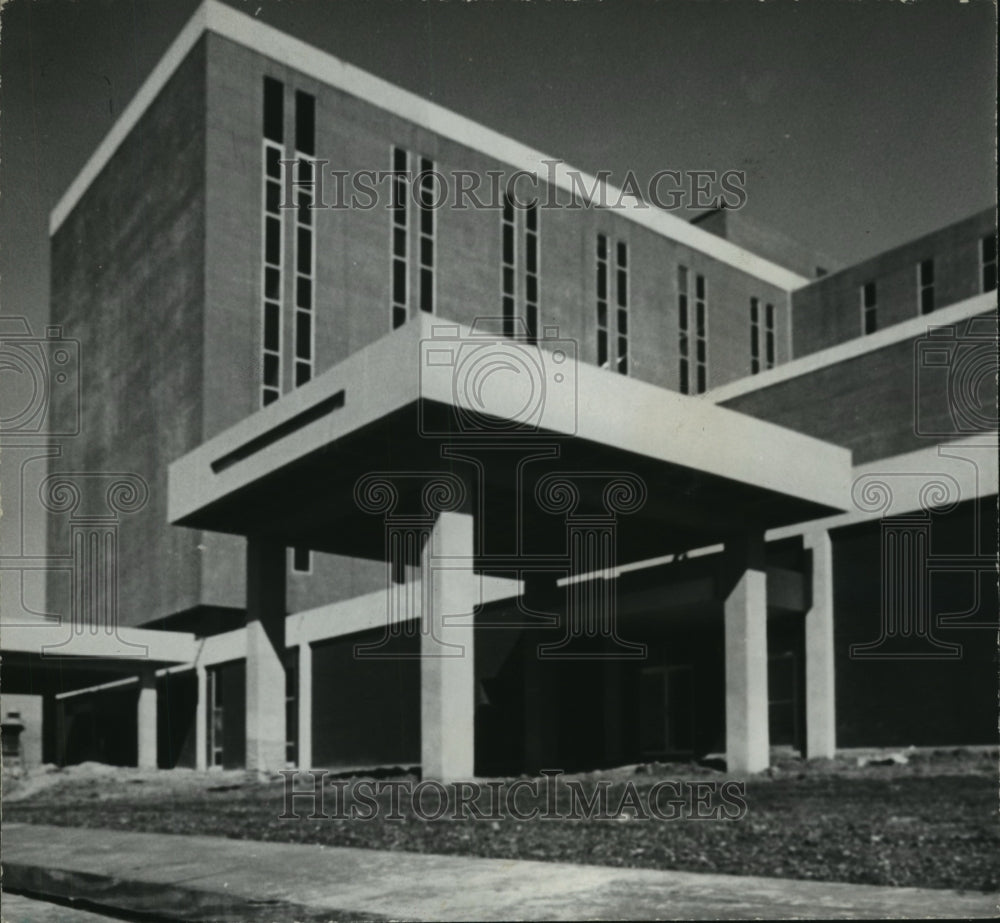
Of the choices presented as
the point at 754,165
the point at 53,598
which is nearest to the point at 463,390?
the point at 754,165

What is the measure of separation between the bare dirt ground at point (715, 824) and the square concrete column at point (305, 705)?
1438 cm

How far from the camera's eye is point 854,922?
5754 millimetres

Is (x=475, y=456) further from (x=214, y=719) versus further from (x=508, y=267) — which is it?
(x=508, y=267)

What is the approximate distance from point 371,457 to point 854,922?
16420 mm

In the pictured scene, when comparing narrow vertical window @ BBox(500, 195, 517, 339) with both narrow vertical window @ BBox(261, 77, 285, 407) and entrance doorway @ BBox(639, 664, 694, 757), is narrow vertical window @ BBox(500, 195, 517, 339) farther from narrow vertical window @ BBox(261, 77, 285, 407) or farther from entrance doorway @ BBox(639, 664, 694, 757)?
entrance doorway @ BBox(639, 664, 694, 757)

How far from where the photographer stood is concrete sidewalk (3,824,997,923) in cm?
633

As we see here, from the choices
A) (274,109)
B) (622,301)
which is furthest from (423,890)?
(622,301)

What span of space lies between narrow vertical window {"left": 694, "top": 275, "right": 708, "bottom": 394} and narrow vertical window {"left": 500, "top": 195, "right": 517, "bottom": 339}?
7.19 m

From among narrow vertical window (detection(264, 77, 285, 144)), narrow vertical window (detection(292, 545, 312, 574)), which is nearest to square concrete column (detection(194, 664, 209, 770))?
narrow vertical window (detection(292, 545, 312, 574))

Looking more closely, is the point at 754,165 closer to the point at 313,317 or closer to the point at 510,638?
the point at 510,638

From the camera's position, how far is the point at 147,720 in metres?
41.2

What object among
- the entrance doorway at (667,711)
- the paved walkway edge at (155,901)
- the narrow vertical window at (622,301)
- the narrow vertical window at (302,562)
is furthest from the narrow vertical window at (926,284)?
the paved walkway edge at (155,901)

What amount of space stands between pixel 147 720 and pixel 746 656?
79.7 feet

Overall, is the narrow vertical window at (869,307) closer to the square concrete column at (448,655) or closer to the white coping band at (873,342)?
the white coping band at (873,342)
